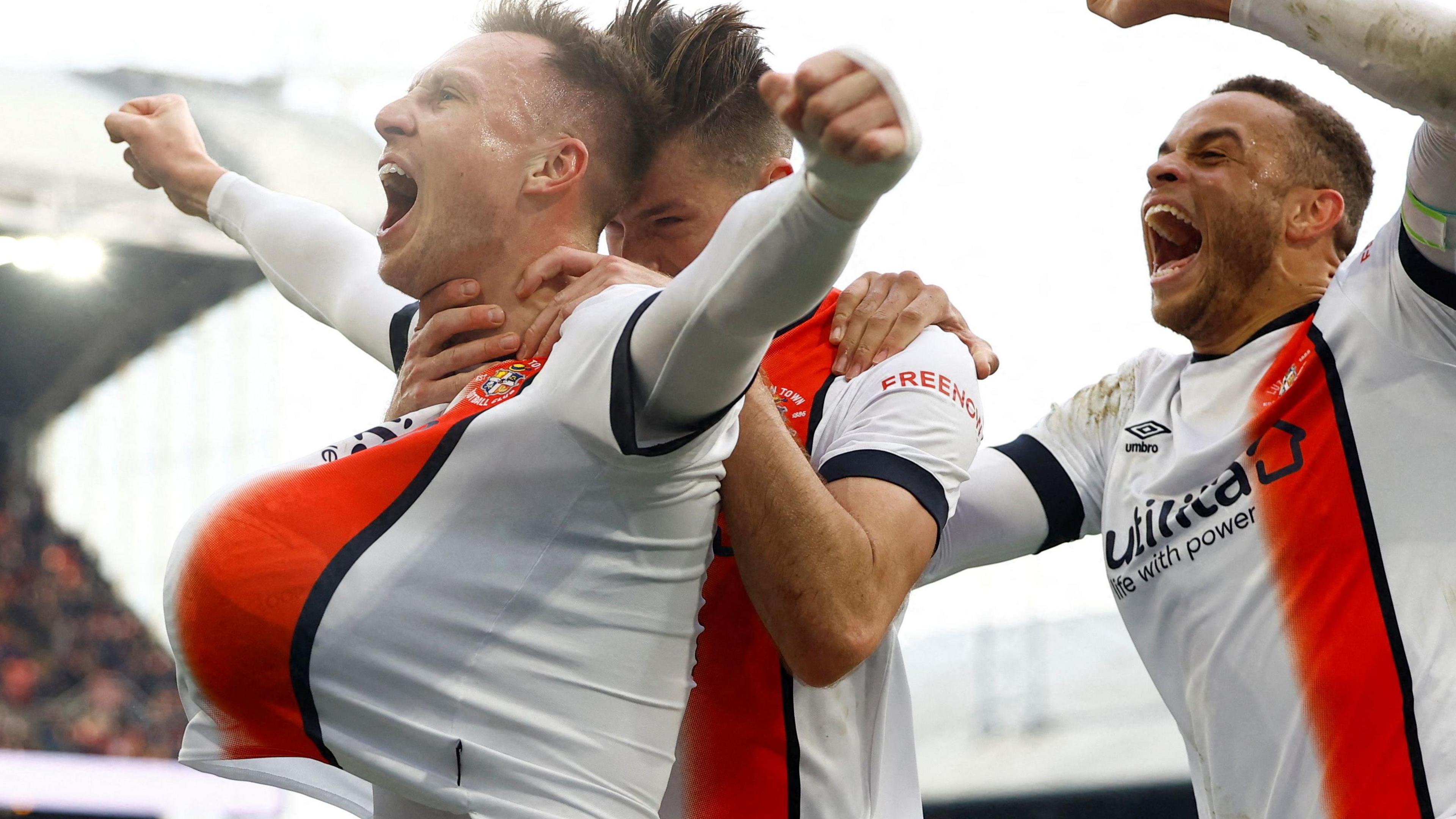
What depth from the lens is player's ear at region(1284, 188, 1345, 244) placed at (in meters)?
2.54

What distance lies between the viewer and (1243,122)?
2.59 m

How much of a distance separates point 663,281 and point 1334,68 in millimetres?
1044

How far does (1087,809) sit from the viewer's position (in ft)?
29.3

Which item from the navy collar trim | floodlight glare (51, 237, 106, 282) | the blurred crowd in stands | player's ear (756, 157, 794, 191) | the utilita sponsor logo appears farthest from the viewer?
floodlight glare (51, 237, 106, 282)

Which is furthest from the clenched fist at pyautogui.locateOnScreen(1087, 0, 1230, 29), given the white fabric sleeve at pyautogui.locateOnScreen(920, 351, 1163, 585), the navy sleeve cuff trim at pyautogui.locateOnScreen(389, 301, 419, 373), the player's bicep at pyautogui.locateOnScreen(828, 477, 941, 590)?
the navy sleeve cuff trim at pyautogui.locateOnScreen(389, 301, 419, 373)

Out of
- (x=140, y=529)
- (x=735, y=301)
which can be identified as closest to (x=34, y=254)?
(x=140, y=529)

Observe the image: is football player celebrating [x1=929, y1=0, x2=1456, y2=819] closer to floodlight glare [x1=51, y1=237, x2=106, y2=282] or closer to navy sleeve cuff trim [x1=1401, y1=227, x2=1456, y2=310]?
navy sleeve cuff trim [x1=1401, y1=227, x2=1456, y2=310]

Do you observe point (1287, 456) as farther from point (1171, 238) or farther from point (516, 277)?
point (516, 277)

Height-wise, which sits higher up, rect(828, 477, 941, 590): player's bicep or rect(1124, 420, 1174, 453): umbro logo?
rect(828, 477, 941, 590): player's bicep

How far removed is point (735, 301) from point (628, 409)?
16cm

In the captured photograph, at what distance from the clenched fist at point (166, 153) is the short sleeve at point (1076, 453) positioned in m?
1.71

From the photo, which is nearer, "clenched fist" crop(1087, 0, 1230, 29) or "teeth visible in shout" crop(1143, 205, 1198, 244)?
"clenched fist" crop(1087, 0, 1230, 29)

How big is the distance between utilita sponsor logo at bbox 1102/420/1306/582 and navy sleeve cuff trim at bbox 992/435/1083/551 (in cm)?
15

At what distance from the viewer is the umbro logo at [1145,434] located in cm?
250
